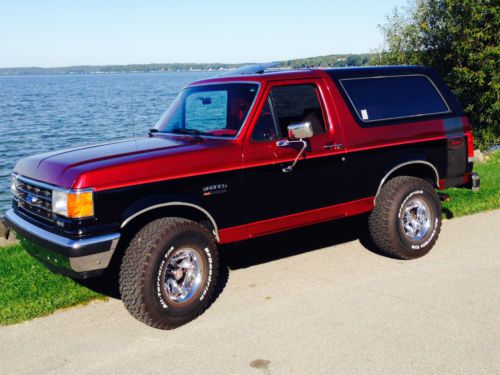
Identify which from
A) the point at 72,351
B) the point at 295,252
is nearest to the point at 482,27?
the point at 295,252

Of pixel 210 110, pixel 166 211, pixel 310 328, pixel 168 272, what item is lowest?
pixel 310 328

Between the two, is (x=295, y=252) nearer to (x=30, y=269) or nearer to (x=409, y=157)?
(x=409, y=157)

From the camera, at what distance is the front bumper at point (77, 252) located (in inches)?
170

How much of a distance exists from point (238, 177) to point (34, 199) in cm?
177

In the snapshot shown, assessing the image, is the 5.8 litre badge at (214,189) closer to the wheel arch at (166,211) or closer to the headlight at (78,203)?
the wheel arch at (166,211)

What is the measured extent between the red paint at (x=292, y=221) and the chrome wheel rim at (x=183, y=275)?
0.34 meters

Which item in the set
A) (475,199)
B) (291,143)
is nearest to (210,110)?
(291,143)

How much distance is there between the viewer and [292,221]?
549 centimetres

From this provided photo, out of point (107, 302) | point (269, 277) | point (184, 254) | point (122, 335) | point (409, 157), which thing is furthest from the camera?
point (409, 157)

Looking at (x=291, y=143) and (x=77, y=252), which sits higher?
(x=291, y=143)

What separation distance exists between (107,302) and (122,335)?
0.77 m

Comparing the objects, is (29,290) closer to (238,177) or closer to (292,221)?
(238,177)

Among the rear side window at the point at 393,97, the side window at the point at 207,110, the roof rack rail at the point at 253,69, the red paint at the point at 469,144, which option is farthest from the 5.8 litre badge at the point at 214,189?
the red paint at the point at 469,144

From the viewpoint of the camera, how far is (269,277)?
19.0ft
